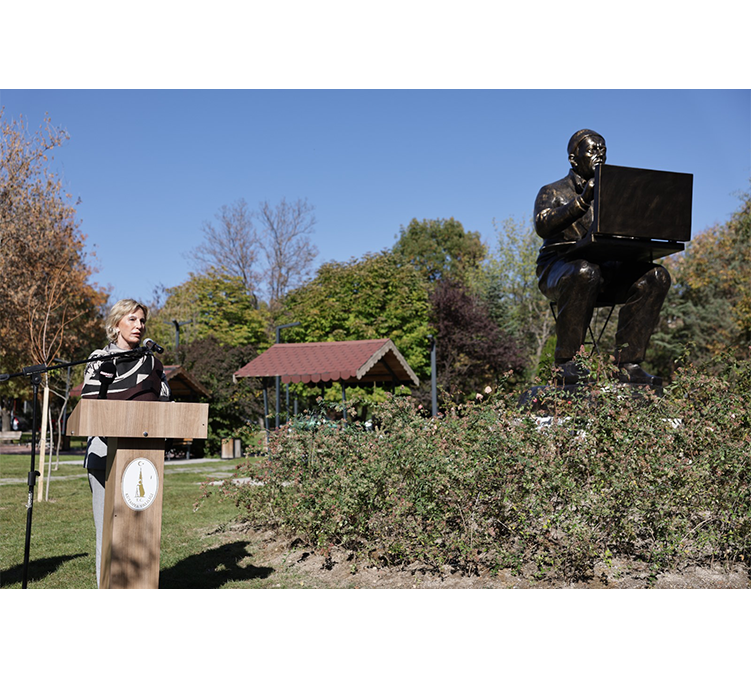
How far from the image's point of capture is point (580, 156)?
829 centimetres

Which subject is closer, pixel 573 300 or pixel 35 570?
pixel 35 570

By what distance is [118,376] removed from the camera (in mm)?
4059

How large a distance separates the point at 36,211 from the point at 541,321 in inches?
1398

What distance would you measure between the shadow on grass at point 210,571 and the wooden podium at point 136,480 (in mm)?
1507

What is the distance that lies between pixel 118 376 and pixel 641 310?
646 cm

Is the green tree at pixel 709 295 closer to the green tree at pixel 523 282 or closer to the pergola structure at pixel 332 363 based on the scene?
the green tree at pixel 523 282

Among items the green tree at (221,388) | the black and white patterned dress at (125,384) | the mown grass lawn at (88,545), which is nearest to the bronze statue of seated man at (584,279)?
the mown grass lawn at (88,545)

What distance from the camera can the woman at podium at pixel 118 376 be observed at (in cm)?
400

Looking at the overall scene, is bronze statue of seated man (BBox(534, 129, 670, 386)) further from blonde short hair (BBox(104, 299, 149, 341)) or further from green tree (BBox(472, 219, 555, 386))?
green tree (BBox(472, 219, 555, 386))

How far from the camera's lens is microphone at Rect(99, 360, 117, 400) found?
3998 mm

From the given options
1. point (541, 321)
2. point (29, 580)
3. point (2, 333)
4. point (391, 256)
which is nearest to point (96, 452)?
point (29, 580)

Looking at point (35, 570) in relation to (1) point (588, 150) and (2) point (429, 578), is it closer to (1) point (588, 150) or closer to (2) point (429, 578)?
(2) point (429, 578)

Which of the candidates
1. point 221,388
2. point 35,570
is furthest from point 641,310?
point 221,388

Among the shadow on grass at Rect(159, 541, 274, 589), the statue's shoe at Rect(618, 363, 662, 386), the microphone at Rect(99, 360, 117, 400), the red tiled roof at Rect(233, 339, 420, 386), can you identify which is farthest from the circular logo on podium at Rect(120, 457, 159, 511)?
the red tiled roof at Rect(233, 339, 420, 386)
